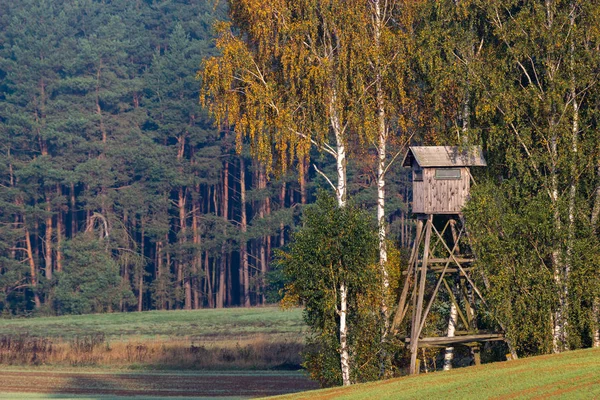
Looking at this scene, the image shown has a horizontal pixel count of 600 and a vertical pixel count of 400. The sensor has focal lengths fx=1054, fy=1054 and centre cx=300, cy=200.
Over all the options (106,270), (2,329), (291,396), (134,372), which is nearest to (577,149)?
(291,396)

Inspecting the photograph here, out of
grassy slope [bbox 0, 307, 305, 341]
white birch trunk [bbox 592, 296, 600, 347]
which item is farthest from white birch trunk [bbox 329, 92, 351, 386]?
grassy slope [bbox 0, 307, 305, 341]

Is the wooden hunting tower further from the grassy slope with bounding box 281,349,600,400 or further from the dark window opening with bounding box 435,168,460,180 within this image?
the grassy slope with bounding box 281,349,600,400

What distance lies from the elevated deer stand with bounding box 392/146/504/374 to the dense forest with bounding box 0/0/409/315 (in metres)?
55.6

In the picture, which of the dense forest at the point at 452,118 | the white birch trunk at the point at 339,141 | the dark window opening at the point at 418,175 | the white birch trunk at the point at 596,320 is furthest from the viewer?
the white birch trunk at the point at 339,141

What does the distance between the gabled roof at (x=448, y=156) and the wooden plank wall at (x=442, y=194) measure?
31cm

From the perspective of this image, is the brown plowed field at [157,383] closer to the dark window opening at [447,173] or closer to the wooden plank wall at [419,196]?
the wooden plank wall at [419,196]

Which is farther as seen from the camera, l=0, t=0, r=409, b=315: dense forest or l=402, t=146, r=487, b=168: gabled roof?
l=0, t=0, r=409, b=315: dense forest

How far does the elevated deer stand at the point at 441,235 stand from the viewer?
37906mm

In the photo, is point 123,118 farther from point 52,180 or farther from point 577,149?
point 577,149

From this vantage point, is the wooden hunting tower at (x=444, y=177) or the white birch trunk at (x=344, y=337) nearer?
the white birch trunk at (x=344, y=337)

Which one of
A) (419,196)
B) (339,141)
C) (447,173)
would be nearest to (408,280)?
(419,196)

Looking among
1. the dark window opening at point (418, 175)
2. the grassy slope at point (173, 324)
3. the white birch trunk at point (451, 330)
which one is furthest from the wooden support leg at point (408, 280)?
the grassy slope at point (173, 324)

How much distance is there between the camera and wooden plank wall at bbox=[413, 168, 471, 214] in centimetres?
3881

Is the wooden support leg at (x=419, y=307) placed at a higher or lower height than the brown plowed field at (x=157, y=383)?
higher
